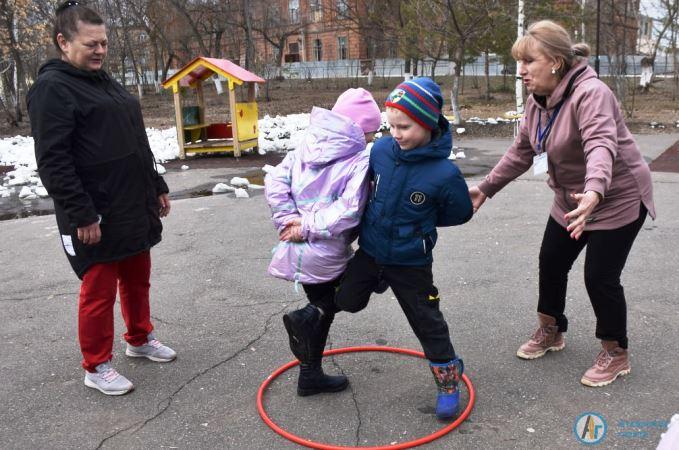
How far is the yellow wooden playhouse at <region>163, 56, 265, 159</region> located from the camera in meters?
11.8

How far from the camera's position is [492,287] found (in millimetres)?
4680

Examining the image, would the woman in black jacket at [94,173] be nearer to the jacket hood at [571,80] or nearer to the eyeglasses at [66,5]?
the eyeglasses at [66,5]

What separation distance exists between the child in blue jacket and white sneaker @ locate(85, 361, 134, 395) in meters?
1.24

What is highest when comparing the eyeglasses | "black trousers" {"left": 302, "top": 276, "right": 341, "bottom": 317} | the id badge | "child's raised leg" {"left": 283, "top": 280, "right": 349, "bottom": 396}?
the eyeglasses

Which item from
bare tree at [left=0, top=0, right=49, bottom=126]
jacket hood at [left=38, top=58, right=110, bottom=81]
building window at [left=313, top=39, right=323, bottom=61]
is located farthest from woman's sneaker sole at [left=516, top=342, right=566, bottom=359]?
building window at [left=313, top=39, right=323, bottom=61]

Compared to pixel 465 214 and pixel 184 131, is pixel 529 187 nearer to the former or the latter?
pixel 465 214

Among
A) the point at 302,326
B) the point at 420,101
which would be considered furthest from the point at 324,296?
the point at 420,101

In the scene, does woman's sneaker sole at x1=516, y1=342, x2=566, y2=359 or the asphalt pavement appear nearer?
the asphalt pavement

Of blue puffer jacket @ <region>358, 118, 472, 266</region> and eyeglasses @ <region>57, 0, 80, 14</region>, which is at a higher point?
eyeglasses @ <region>57, 0, 80, 14</region>

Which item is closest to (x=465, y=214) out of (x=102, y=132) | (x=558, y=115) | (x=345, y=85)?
(x=558, y=115)

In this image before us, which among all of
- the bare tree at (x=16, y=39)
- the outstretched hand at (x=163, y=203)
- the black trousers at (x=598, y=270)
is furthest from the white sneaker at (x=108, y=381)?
the bare tree at (x=16, y=39)

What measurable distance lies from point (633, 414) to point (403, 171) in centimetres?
Result: 152

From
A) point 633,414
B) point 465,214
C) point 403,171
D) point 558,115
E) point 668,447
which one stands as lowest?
point 633,414

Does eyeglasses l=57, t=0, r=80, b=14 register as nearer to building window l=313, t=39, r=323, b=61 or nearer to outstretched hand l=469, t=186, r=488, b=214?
outstretched hand l=469, t=186, r=488, b=214
